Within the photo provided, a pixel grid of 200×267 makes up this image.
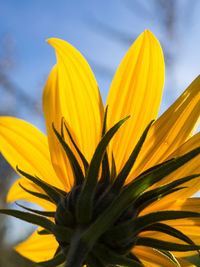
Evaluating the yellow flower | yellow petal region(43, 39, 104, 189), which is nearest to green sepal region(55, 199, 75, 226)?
the yellow flower

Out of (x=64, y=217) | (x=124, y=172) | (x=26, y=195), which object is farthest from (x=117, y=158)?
(x=26, y=195)

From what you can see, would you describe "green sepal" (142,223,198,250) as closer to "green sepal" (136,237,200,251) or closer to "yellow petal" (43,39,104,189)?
"green sepal" (136,237,200,251)

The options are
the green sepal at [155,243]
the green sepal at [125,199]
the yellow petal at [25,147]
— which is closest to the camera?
the green sepal at [125,199]

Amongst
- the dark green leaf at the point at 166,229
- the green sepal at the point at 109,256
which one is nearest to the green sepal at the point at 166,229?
the dark green leaf at the point at 166,229

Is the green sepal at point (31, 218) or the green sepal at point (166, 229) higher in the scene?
the green sepal at point (166, 229)

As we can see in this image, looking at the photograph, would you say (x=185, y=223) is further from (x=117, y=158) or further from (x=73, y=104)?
(x=73, y=104)

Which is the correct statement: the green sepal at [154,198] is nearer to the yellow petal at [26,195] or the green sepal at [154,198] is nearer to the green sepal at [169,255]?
the green sepal at [169,255]

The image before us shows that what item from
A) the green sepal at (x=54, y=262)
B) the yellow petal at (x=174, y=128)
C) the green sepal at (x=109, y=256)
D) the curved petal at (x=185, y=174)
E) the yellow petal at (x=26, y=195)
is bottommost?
the green sepal at (x=54, y=262)

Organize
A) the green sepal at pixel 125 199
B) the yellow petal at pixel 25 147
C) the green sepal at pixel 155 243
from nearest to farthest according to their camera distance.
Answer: the green sepal at pixel 125 199 → the green sepal at pixel 155 243 → the yellow petal at pixel 25 147
